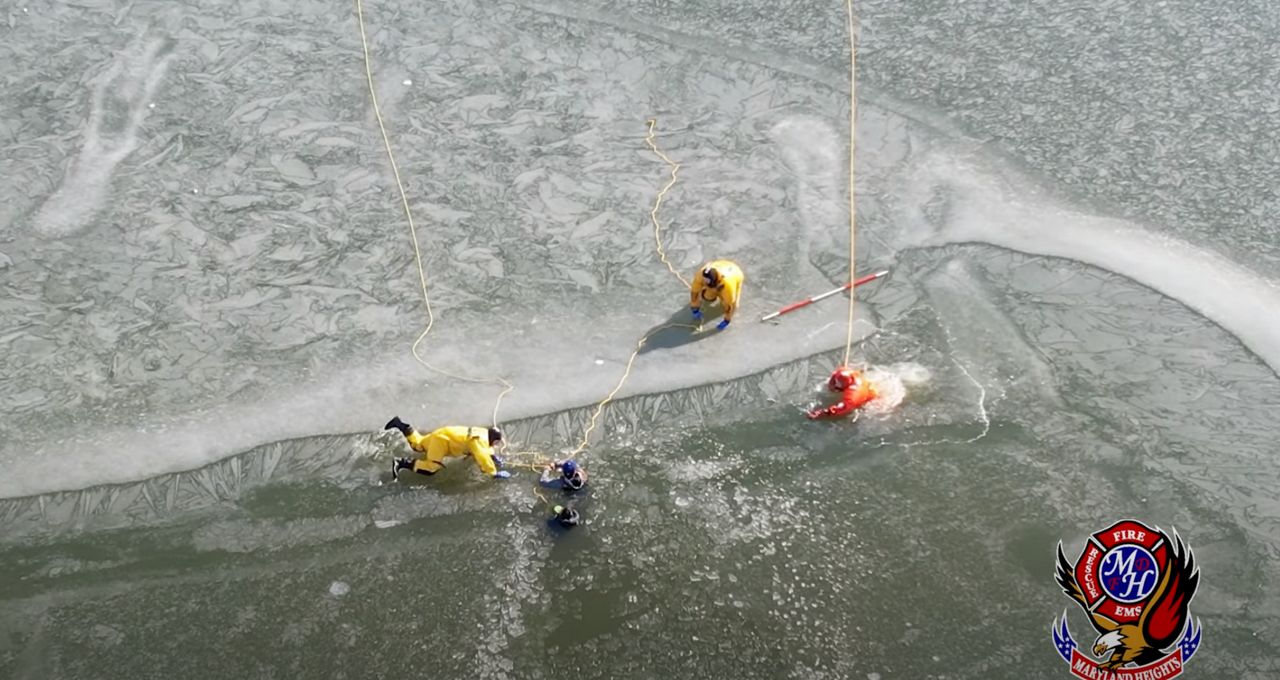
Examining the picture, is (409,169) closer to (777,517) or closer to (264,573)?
(264,573)

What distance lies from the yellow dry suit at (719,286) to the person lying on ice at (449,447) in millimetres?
1253

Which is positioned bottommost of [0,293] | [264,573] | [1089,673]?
[1089,673]

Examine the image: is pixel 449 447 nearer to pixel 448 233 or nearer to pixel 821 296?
pixel 448 233

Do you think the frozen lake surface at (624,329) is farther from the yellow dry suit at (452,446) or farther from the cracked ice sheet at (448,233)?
the yellow dry suit at (452,446)

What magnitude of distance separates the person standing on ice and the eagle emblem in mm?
1978

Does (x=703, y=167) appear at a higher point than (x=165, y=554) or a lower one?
higher

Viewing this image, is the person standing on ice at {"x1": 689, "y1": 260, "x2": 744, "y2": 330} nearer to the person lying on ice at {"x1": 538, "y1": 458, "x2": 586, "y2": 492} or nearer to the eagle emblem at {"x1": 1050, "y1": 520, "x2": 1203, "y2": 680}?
the person lying on ice at {"x1": 538, "y1": 458, "x2": 586, "y2": 492}

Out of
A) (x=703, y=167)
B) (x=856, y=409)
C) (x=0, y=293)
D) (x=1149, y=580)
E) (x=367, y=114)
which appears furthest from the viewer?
(x=367, y=114)

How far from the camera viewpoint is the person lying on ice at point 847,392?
4.50 m

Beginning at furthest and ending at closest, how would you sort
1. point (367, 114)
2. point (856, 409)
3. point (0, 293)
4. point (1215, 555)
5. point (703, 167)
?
point (367, 114), point (703, 167), point (0, 293), point (856, 409), point (1215, 555)

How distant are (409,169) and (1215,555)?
15.4ft

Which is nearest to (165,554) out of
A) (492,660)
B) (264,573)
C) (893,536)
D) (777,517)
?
(264,573)

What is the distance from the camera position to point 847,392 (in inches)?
178

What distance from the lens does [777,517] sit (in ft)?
13.7
